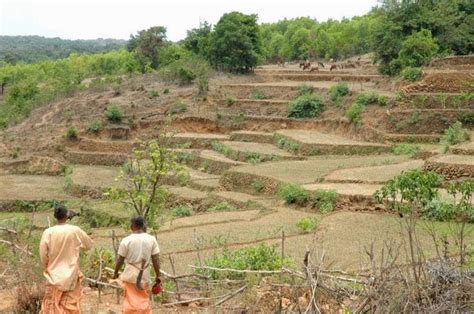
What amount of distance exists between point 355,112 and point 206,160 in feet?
24.0

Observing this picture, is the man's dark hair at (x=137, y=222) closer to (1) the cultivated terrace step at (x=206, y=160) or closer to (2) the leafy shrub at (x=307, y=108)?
(1) the cultivated terrace step at (x=206, y=160)

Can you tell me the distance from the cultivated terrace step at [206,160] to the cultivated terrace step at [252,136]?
1.99m

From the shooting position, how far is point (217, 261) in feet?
35.7

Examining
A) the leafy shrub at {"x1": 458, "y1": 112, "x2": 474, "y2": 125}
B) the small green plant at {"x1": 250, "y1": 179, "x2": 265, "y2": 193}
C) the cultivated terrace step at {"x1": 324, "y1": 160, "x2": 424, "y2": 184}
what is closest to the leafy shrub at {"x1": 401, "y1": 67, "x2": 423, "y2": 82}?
the leafy shrub at {"x1": 458, "y1": 112, "x2": 474, "y2": 125}

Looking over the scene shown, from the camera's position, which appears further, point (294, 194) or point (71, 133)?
point (71, 133)

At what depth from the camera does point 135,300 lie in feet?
24.6

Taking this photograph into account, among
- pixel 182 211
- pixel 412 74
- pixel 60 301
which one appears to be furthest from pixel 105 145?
pixel 60 301

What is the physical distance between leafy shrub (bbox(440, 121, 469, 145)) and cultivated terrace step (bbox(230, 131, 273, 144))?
28.4ft

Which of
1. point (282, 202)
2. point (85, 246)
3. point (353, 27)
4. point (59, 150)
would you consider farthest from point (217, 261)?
point (353, 27)

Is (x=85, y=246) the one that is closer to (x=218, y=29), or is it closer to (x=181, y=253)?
(x=181, y=253)

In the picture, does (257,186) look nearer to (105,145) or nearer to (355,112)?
(355,112)

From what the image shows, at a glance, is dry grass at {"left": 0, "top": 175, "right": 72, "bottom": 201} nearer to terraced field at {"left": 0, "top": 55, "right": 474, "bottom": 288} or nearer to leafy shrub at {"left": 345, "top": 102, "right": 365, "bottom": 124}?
terraced field at {"left": 0, "top": 55, "right": 474, "bottom": 288}

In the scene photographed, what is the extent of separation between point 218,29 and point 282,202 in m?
23.4

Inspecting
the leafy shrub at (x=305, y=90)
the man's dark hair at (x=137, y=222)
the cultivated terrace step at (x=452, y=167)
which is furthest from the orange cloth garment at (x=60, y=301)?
the leafy shrub at (x=305, y=90)
